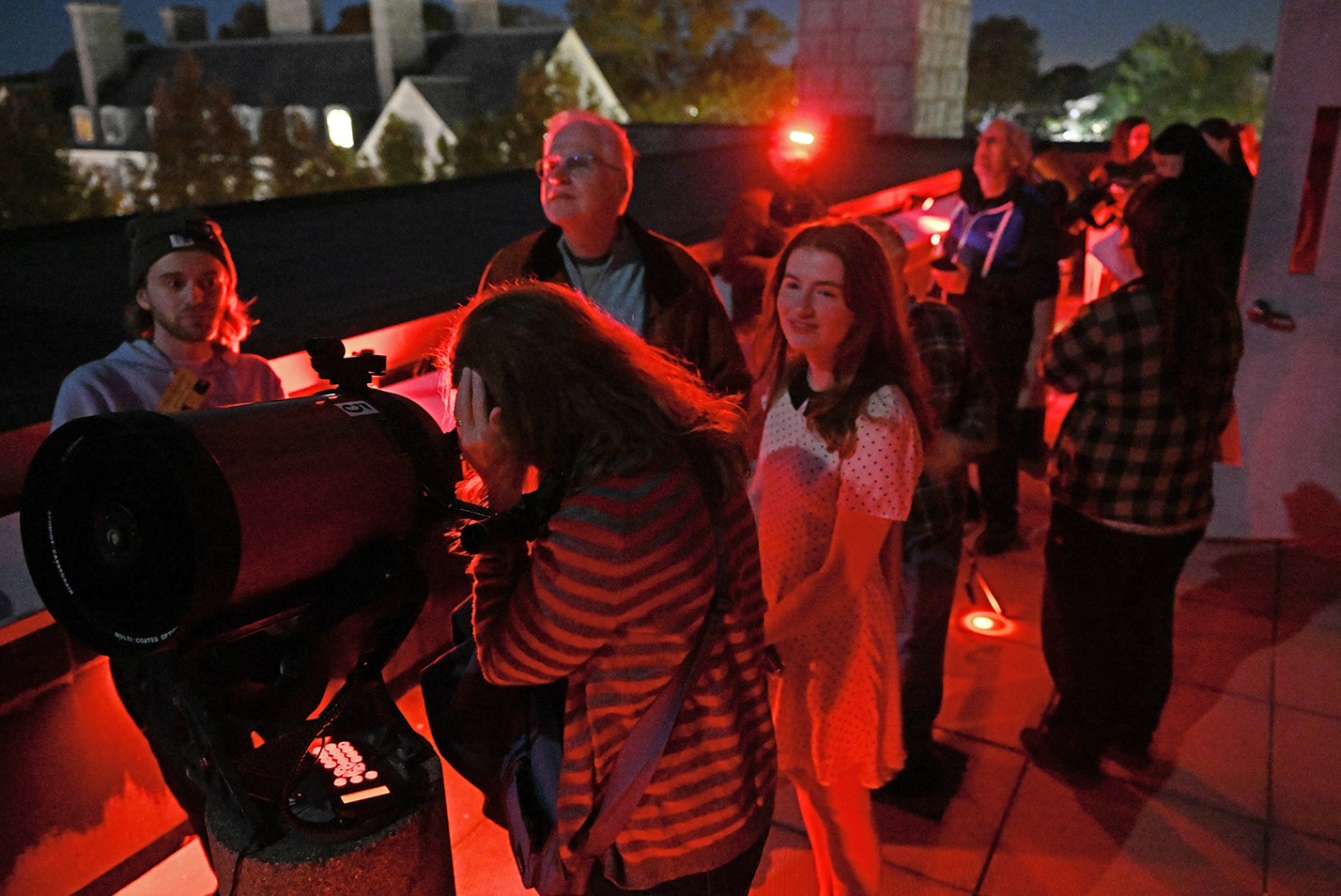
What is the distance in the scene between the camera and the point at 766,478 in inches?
86.3

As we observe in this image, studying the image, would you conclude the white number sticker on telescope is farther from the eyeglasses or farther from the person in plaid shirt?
the person in plaid shirt

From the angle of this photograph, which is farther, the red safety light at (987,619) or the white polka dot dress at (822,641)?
the red safety light at (987,619)

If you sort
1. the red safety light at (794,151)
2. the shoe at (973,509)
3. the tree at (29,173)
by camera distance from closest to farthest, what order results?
the shoe at (973,509) → the red safety light at (794,151) → the tree at (29,173)

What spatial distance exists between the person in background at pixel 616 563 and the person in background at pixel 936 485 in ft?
3.83

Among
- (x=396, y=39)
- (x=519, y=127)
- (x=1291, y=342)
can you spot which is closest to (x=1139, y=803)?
(x=1291, y=342)

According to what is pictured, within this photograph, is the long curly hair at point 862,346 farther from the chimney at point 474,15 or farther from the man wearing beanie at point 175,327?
the chimney at point 474,15

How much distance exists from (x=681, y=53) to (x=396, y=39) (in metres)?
19.4

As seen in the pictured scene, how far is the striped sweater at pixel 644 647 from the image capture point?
129cm

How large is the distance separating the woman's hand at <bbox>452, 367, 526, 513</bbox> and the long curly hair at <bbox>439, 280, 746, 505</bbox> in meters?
0.01

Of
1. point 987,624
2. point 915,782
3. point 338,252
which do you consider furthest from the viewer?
→ point 338,252

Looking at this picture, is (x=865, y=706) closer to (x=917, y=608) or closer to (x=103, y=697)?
(x=917, y=608)

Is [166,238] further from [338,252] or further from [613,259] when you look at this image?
[338,252]

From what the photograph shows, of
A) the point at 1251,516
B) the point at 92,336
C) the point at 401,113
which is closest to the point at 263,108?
the point at 401,113

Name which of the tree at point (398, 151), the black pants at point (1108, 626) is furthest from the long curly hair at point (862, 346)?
the tree at point (398, 151)
